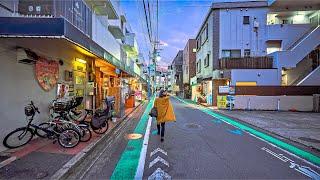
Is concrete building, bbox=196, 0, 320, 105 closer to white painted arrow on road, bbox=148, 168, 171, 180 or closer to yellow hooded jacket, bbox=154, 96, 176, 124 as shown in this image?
yellow hooded jacket, bbox=154, 96, 176, 124

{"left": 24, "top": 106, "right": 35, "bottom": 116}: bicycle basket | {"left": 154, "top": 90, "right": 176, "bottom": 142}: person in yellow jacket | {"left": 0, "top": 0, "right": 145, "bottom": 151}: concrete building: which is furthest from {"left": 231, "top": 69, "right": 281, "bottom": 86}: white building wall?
{"left": 24, "top": 106, "right": 35, "bottom": 116}: bicycle basket

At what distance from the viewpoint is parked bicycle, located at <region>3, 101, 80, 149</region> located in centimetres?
753

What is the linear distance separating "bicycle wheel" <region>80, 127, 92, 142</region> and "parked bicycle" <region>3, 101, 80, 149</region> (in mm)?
743

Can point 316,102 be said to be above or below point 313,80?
below

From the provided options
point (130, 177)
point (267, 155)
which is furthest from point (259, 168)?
point (130, 177)

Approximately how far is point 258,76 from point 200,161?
21.7 meters

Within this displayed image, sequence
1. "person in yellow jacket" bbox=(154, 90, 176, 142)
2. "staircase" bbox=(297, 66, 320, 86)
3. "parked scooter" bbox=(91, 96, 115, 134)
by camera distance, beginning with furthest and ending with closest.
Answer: "staircase" bbox=(297, 66, 320, 86) → "parked scooter" bbox=(91, 96, 115, 134) → "person in yellow jacket" bbox=(154, 90, 176, 142)

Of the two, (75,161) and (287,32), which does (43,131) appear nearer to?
(75,161)

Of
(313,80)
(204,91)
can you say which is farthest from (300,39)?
(204,91)

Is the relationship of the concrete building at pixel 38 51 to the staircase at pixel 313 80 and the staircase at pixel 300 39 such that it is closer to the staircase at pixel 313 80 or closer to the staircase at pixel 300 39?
the staircase at pixel 313 80

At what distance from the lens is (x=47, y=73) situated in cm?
963

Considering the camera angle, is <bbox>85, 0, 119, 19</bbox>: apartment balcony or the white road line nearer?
the white road line

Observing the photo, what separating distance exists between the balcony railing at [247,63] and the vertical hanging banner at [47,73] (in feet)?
67.1

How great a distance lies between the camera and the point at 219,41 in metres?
29.9
